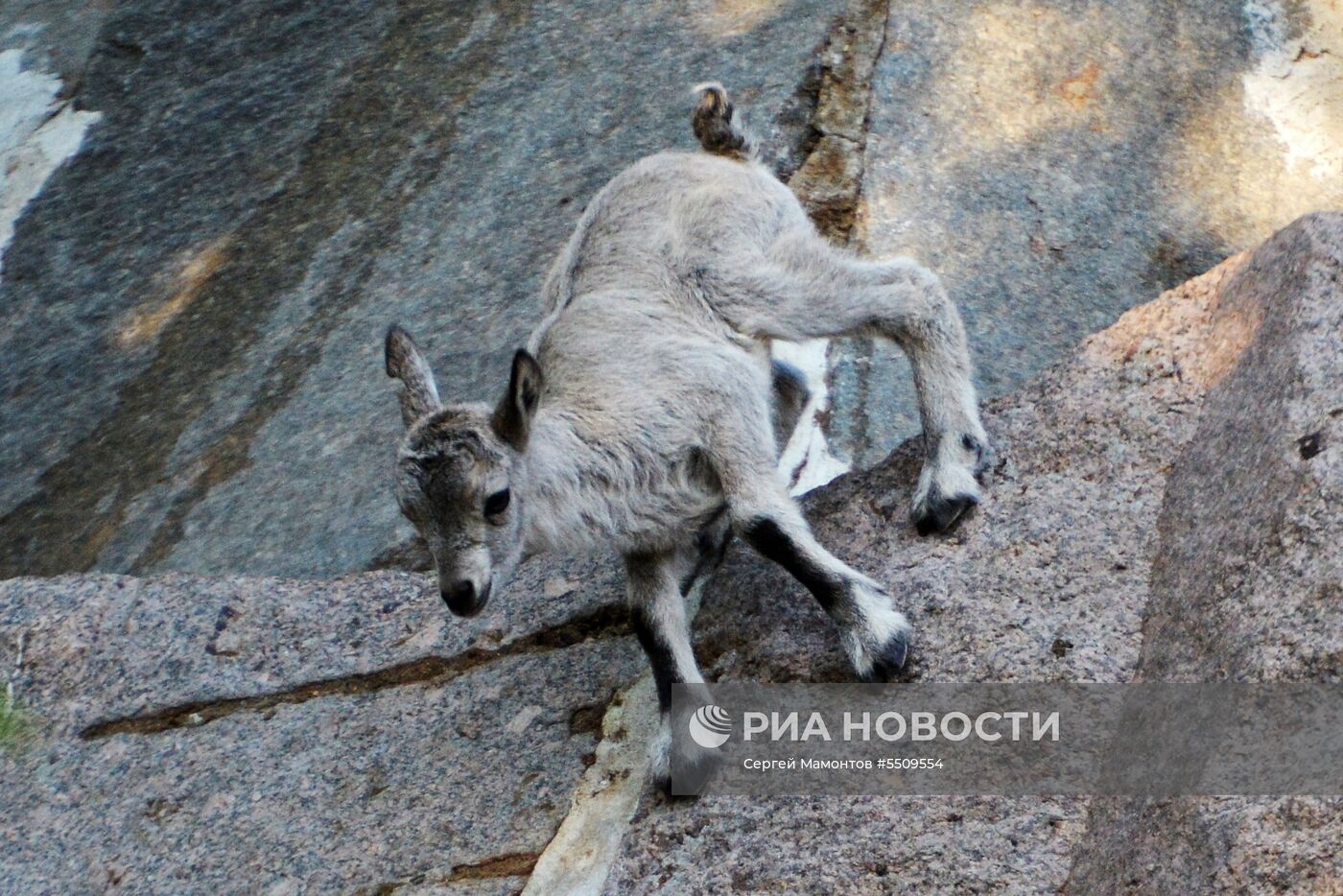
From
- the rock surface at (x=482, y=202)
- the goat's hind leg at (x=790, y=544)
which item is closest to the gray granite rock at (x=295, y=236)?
the rock surface at (x=482, y=202)

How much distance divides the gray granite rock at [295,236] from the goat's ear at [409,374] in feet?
3.30

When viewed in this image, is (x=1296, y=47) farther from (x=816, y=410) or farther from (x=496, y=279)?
(x=496, y=279)

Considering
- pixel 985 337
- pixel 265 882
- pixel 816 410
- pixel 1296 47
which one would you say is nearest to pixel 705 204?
pixel 816 410

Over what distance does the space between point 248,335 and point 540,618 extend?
2546 millimetres

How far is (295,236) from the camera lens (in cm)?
730

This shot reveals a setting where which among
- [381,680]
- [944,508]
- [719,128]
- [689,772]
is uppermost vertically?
[719,128]

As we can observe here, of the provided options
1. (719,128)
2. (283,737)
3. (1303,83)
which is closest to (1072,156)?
(1303,83)

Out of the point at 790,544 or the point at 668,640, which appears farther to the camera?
the point at 668,640

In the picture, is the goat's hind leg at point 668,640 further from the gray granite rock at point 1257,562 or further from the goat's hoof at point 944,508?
the gray granite rock at point 1257,562

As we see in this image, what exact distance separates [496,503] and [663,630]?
0.63m

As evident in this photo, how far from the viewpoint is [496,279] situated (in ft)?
21.5

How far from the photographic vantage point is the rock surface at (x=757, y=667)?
3.56 m

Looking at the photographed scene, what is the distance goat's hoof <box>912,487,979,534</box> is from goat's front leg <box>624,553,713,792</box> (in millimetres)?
770

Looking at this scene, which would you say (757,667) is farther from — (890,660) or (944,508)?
(944,508)
